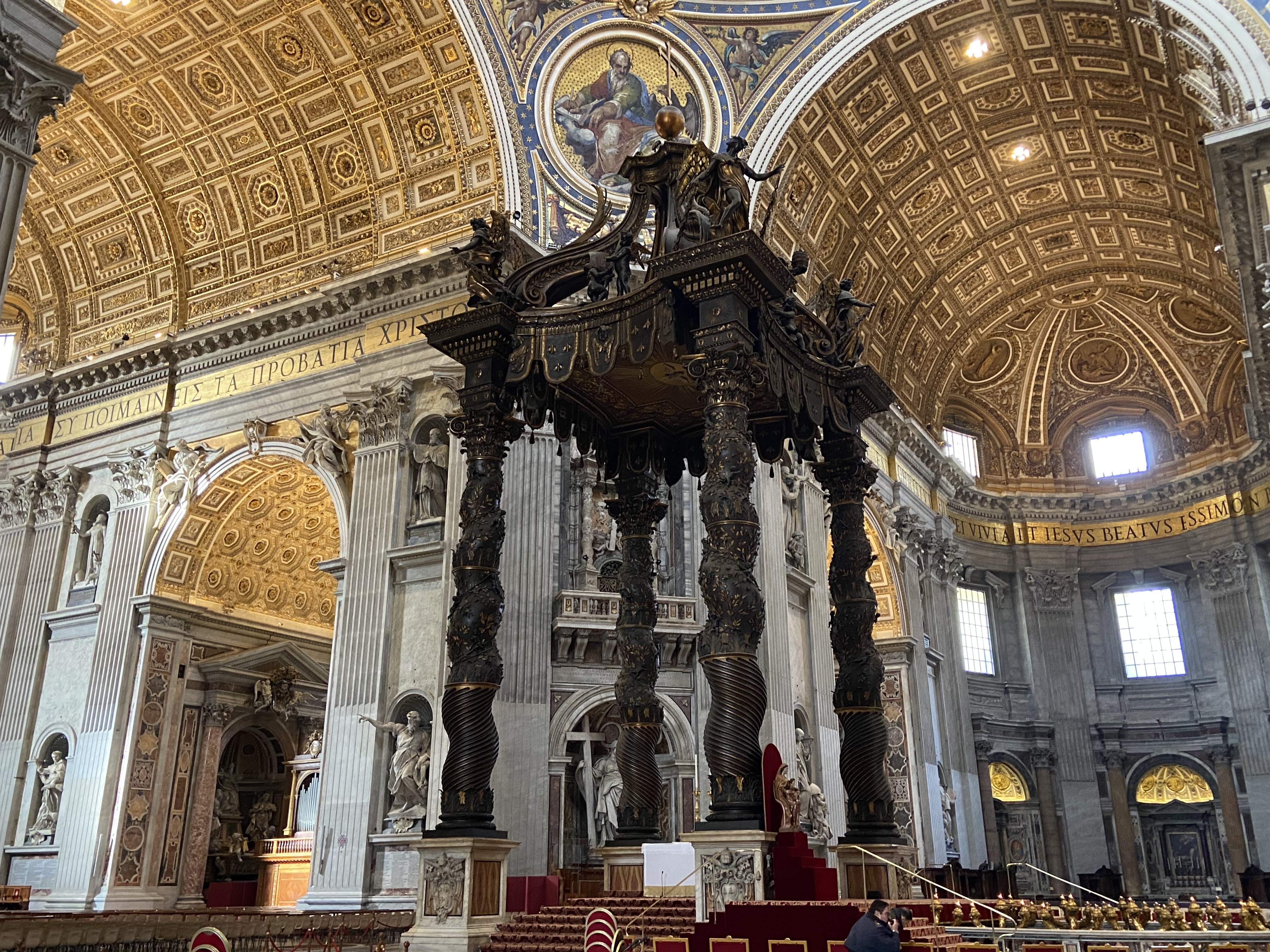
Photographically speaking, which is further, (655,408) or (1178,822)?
(1178,822)

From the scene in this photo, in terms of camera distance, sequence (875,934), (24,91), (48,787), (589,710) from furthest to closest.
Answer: (48,787) < (589,710) < (24,91) < (875,934)

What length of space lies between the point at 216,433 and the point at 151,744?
5382mm

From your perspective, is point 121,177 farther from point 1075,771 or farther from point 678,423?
point 1075,771

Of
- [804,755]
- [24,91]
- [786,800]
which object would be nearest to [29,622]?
[24,91]

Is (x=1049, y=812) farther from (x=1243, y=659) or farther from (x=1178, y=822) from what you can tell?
(x=1243, y=659)

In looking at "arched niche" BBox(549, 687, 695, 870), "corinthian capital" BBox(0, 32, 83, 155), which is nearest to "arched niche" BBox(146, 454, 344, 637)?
"arched niche" BBox(549, 687, 695, 870)

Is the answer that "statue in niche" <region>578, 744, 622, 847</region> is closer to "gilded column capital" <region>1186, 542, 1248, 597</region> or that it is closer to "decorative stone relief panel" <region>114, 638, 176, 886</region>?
"decorative stone relief panel" <region>114, 638, 176, 886</region>

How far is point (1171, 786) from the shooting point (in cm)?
2602

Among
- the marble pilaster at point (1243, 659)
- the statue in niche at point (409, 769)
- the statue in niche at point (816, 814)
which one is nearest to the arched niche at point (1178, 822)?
the marble pilaster at point (1243, 659)

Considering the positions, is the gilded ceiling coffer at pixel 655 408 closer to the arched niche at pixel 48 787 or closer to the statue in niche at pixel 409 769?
the statue in niche at pixel 409 769

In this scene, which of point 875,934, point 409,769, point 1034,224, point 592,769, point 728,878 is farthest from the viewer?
point 1034,224

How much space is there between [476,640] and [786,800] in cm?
276

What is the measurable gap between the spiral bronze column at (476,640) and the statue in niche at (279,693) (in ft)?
39.2

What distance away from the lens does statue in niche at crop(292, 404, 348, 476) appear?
17.0 m
